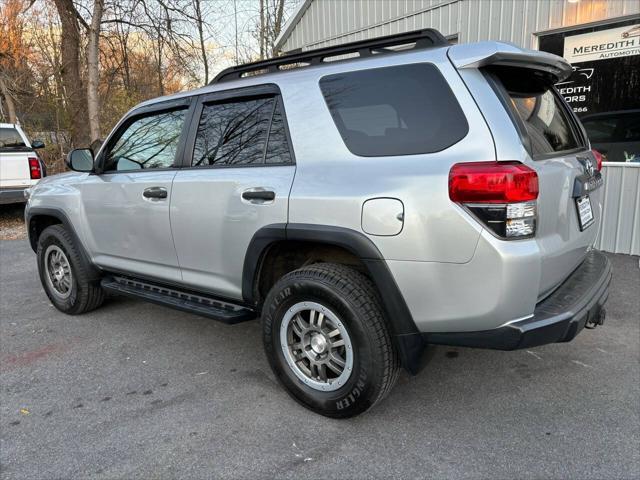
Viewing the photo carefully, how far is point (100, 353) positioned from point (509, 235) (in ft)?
10.1

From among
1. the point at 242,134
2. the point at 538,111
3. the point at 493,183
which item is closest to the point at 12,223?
the point at 242,134

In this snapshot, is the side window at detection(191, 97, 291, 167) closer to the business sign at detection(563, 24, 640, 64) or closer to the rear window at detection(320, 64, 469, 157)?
the rear window at detection(320, 64, 469, 157)

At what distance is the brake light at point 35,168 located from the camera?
9.35 m

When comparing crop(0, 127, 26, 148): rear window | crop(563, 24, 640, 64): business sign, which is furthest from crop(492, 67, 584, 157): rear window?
crop(0, 127, 26, 148): rear window

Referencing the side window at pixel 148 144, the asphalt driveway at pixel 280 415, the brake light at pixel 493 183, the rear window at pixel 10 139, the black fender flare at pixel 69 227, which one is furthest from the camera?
the rear window at pixel 10 139

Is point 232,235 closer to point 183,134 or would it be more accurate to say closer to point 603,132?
point 183,134

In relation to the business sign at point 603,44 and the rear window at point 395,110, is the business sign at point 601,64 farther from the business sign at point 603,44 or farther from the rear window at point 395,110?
the rear window at point 395,110

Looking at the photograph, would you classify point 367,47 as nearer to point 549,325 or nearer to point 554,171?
point 554,171

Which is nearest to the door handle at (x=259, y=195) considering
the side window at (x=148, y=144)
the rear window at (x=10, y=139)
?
the side window at (x=148, y=144)

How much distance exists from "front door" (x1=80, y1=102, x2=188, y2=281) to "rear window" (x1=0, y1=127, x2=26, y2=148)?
21.5ft

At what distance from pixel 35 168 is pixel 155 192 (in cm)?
735

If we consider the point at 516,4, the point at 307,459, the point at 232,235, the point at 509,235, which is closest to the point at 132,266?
the point at 232,235

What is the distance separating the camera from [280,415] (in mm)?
2848

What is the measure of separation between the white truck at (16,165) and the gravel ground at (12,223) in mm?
584
